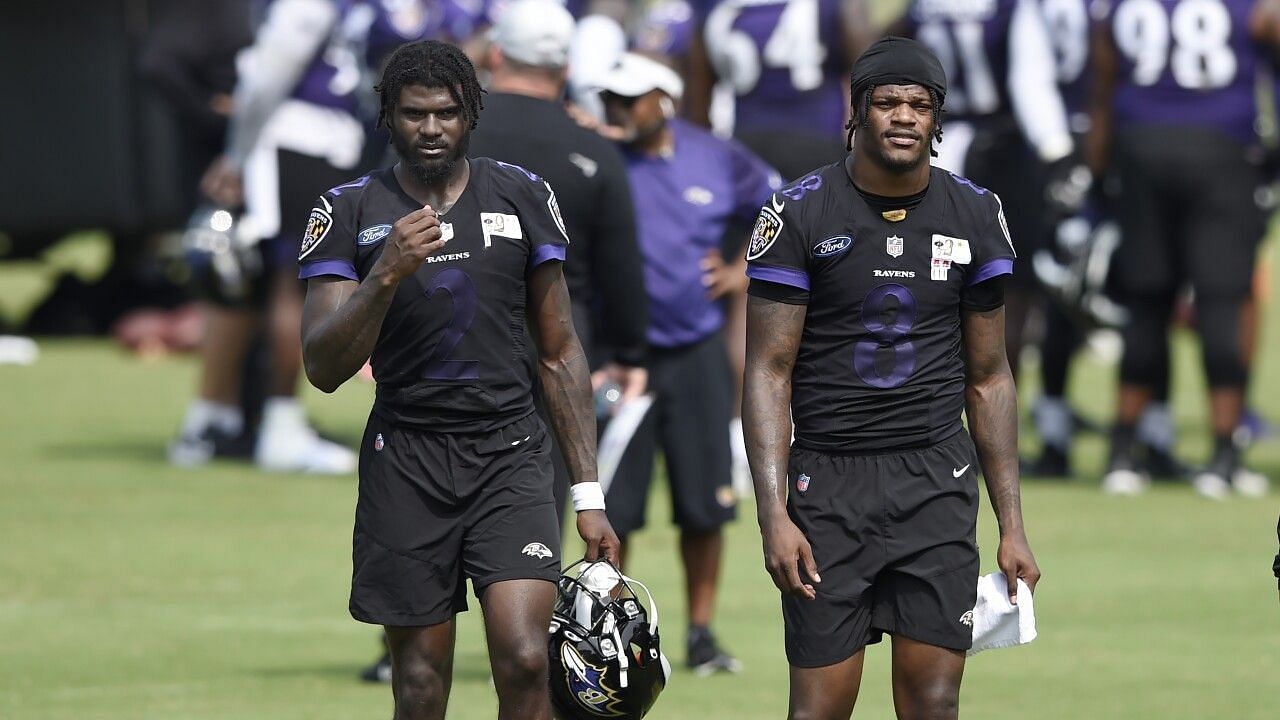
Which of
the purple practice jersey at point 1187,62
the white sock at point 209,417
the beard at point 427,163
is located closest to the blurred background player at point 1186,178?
the purple practice jersey at point 1187,62

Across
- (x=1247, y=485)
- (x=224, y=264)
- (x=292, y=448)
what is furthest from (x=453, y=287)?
(x=224, y=264)

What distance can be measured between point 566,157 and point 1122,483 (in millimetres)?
5638

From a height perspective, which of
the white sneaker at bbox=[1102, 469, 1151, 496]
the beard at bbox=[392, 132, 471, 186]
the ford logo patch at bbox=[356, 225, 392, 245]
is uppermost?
the beard at bbox=[392, 132, 471, 186]

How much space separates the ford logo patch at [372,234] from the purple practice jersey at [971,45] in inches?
271

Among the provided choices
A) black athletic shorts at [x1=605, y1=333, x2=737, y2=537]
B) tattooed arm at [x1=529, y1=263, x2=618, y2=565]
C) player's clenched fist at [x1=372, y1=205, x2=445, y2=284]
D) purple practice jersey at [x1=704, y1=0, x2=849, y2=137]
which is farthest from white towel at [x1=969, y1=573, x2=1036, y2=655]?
purple practice jersey at [x1=704, y1=0, x2=849, y2=137]

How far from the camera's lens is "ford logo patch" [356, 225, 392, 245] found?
5.76 meters

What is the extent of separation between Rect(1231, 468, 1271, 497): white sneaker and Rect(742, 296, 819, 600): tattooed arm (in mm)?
6984

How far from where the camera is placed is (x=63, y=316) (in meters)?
20.5

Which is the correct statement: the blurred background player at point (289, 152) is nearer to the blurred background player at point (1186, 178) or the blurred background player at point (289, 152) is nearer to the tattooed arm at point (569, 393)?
the blurred background player at point (1186, 178)

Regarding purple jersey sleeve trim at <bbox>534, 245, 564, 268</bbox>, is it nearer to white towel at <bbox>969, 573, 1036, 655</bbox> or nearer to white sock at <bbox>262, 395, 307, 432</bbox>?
white towel at <bbox>969, 573, 1036, 655</bbox>

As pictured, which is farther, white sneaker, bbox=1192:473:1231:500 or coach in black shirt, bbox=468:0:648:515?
white sneaker, bbox=1192:473:1231:500

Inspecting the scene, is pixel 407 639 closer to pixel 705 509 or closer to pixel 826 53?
pixel 705 509

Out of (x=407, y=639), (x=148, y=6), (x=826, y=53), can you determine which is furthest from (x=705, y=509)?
(x=148, y=6)

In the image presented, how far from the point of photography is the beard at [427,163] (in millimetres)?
5773
